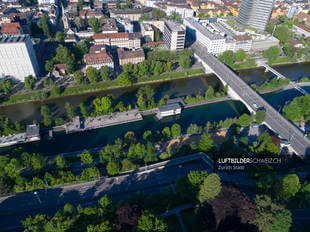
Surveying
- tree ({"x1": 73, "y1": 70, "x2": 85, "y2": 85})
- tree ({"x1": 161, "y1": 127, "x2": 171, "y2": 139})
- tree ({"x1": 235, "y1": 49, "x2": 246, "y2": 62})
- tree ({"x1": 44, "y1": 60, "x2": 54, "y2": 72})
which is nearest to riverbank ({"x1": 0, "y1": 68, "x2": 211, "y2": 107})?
tree ({"x1": 73, "y1": 70, "x2": 85, "y2": 85})

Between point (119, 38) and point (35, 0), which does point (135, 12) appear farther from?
point (35, 0)

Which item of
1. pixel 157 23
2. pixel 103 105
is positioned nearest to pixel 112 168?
pixel 103 105

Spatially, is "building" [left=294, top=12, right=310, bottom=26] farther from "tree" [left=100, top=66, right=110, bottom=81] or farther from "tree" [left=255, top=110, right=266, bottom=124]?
"tree" [left=100, top=66, right=110, bottom=81]

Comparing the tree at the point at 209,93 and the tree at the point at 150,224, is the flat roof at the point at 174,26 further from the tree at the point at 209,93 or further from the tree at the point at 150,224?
the tree at the point at 150,224

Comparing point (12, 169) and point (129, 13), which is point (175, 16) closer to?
point (129, 13)

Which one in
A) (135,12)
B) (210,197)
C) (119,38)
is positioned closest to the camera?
(210,197)

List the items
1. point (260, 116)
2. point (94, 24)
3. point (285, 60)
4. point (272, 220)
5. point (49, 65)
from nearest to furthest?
1. point (272, 220)
2. point (260, 116)
3. point (49, 65)
4. point (285, 60)
5. point (94, 24)

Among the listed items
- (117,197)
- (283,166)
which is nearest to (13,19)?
(117,197)
